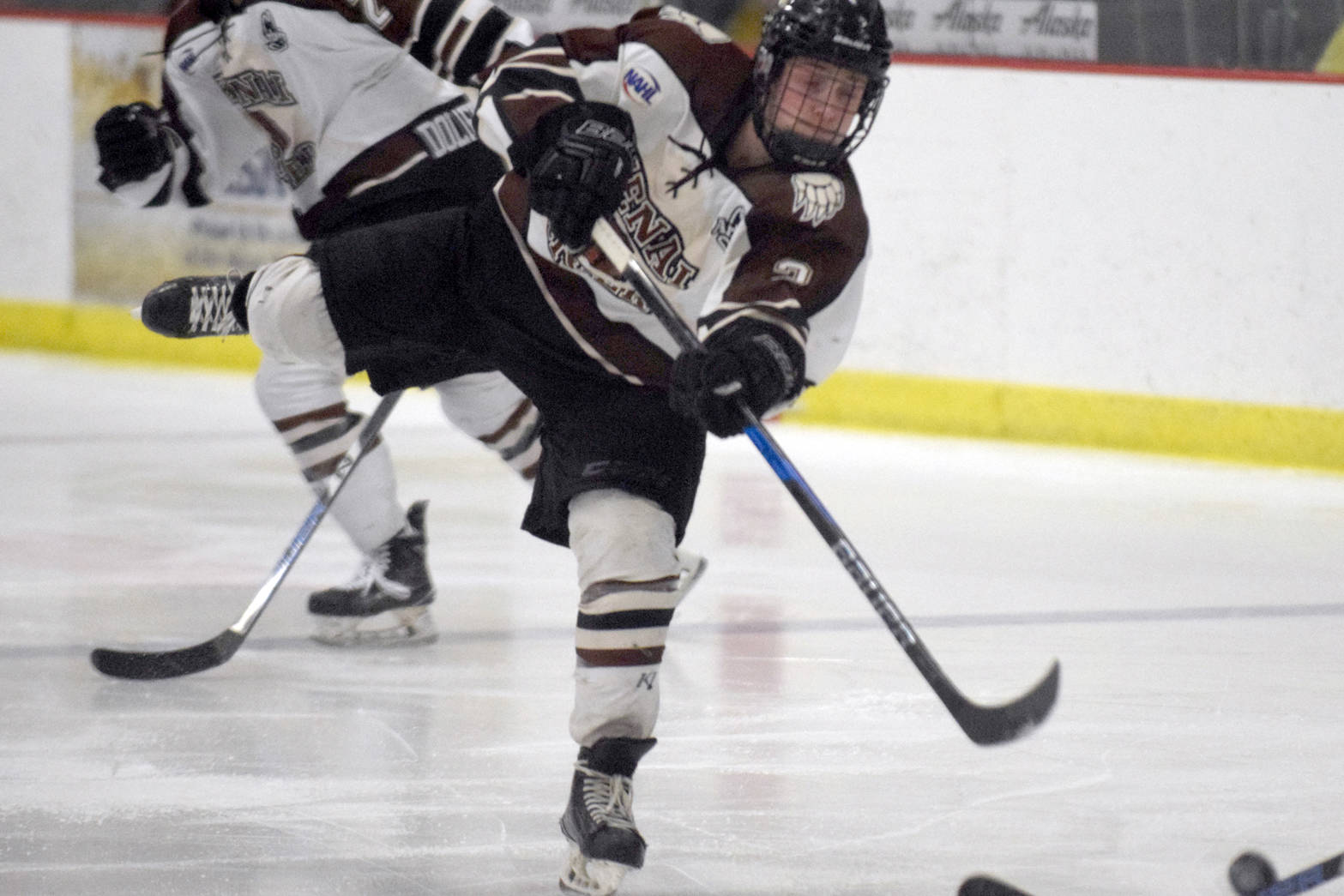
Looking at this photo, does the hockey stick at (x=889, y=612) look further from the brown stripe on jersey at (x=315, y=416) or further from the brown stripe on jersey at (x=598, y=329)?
the brown stripe on jersey at (x=315, y=416)

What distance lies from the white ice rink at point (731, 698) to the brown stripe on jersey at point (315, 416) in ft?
1.06

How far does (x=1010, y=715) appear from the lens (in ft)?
6.63

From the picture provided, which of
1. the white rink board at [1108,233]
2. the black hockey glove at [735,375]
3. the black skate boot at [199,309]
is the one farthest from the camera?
the white rink board at [1108,233]

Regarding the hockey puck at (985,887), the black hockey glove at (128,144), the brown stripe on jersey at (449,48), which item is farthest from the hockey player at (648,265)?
the black hockey glove at (128,144)

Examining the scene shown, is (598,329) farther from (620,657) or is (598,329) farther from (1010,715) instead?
(1010,715)

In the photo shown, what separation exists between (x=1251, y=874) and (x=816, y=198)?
75 centimetres

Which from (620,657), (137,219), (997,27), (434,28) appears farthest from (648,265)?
(137,219)

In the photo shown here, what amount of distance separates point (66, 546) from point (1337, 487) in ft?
8.74

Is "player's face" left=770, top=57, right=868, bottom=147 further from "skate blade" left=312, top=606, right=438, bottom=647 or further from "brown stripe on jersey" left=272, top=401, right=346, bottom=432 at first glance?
"skate blade" left=312, top=606, right=438, bottom=647

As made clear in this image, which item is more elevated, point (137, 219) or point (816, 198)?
point (816, 198)

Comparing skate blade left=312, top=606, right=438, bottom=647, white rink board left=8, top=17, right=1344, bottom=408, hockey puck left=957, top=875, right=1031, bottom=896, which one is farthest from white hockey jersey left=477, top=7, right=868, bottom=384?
white rink board left=8, top=17, right=1344, bottom=408

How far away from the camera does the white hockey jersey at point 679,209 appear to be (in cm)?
202

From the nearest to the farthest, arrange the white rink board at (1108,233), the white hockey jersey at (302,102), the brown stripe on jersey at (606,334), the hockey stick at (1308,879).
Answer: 1. the hockey stick at (1308,879)
2. the brown stripe on jersey at (606,334)
3. the white hockey jersey at (302,102)
4. the white rink board at (1108,233)

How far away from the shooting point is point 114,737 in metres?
2.50
